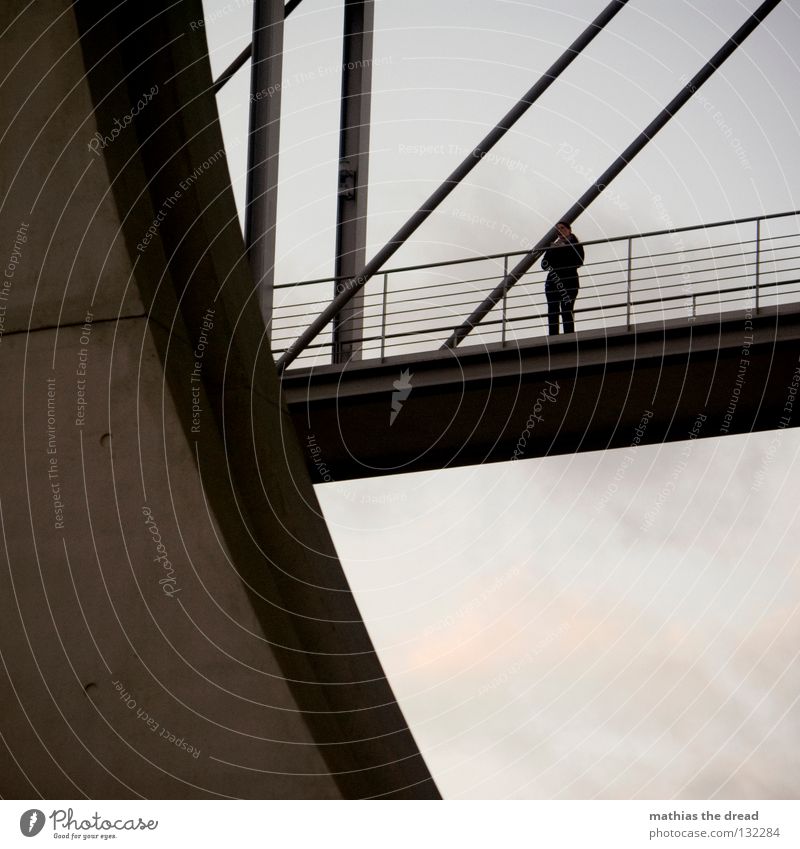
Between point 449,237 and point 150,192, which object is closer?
point 150,192

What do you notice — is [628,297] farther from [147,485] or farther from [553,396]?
[147,485]

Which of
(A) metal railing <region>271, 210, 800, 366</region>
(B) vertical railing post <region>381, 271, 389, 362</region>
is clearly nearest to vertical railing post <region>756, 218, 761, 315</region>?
(A) metal railing <region>271, 210, 800, 366</region>

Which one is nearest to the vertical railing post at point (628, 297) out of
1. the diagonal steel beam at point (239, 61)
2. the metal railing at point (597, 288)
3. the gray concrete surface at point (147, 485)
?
the metal railing at point (597, 288)

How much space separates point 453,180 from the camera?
9.70 metres

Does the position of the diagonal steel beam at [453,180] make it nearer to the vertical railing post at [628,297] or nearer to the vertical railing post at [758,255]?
the vertical railing post at [628,297]

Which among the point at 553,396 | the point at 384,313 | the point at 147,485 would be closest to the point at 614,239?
the point at 553,396

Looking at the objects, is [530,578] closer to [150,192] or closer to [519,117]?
[150,192]

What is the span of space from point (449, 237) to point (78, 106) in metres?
8.55

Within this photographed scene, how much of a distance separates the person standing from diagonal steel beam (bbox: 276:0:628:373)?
0.90m

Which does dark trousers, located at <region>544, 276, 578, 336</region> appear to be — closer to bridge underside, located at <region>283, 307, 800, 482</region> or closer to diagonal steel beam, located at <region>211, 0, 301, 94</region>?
bridge underside, located at <region>283, 307, 800, 482</region>

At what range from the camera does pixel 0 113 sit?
5.06 metres

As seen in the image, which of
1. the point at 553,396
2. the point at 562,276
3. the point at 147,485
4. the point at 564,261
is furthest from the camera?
the point at 564,261

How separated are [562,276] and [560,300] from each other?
0.44 meters
